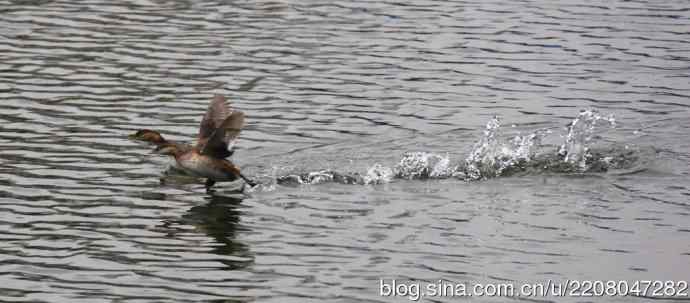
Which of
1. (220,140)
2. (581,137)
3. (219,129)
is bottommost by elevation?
(581,137)

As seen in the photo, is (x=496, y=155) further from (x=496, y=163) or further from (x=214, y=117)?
(x=214, y=117)

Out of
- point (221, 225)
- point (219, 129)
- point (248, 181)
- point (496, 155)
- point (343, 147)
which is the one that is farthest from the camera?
point (343, 147)

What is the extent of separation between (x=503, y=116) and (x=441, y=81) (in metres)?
1.96

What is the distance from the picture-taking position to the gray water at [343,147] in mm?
10508

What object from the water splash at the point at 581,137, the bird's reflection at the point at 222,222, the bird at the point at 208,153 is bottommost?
the bird's reflection at the point at 222,222

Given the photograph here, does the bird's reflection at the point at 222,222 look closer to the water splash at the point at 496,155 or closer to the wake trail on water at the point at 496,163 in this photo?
the wake trail on water at the point at 496,163

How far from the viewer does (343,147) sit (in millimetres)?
14461

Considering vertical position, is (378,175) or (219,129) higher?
(219,129)

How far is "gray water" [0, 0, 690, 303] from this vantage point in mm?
10508

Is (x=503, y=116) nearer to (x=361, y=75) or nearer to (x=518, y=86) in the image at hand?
(x=518, y=86)

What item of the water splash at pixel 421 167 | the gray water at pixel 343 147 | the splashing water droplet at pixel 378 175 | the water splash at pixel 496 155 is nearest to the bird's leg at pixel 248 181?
the gray water at pixel 343 147

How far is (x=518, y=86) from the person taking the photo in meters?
17.4

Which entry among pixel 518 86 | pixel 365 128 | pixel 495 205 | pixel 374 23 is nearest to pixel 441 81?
pixel 518 86

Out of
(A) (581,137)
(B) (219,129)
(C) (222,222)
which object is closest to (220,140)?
(B) (219,129)
